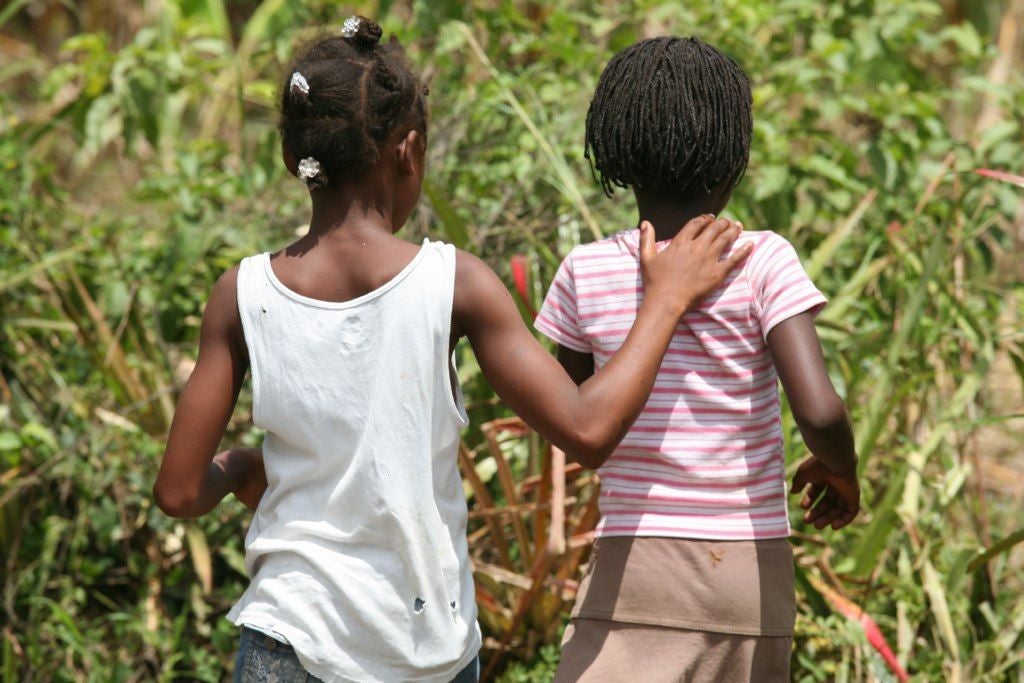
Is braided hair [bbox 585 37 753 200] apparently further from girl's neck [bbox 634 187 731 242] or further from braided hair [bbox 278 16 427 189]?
braided hair [bbox 278 16 427 189]

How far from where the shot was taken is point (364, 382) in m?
1.63

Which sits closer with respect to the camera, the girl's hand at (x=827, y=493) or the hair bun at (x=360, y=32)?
the hair bun at (x=360, y=32)

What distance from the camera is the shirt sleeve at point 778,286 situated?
5.53 feet

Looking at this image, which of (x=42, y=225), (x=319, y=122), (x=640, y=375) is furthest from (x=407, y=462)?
(x=42, y=225)

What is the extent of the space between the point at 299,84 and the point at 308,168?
4.4 inches

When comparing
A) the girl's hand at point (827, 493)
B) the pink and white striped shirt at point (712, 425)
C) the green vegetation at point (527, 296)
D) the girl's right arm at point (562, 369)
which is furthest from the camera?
the green vegetation at point (527, 296)

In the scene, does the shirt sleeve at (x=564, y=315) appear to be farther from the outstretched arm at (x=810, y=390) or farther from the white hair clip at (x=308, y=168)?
the white hair clip at (x=308, y=168)

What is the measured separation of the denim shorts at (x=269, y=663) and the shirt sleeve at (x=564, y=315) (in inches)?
23.9

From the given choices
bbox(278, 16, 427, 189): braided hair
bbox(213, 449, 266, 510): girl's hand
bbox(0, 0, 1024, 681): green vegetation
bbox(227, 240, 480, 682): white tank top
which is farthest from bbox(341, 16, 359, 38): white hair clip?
A: bbox(0, 0, 1024, 681): green vegetation

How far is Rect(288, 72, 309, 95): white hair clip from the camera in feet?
5.38

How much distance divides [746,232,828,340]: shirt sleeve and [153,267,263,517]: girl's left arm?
28.5 inches

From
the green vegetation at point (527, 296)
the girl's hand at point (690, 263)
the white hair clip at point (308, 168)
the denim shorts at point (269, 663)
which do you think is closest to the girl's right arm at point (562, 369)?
the girl's hand at point (690, 263)

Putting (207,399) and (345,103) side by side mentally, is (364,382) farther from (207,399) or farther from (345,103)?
(345,103)

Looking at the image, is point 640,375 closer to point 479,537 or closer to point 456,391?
point 456,391
